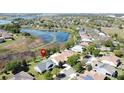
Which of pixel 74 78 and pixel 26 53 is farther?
pixel 26 53

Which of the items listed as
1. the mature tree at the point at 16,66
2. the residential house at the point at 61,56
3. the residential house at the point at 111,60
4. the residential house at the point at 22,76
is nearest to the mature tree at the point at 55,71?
the residential house at the point at 61,56

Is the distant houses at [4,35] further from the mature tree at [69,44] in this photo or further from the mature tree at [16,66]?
the mature tree at [69,44]

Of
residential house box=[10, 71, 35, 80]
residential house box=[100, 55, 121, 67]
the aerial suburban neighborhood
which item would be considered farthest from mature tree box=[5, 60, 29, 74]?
residential house box=[100, 55, 121, 67]

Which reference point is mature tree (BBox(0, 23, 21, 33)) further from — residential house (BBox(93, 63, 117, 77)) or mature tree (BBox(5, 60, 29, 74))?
residential house (BBox(93, 63, 117, 77))

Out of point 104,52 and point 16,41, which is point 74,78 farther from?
point 16,41

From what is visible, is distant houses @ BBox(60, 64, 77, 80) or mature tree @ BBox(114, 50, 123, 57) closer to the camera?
distant houses @ BBox(60, 64, 77, 80)
